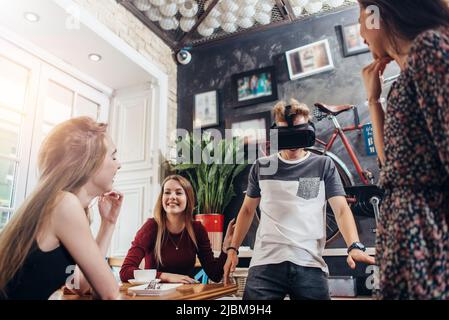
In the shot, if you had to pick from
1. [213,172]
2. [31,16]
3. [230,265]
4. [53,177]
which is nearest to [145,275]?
[230,265]

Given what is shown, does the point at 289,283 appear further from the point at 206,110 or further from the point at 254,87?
the point at 206,110

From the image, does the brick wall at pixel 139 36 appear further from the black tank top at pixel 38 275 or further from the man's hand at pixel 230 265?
the black tank top at pixel 38 275

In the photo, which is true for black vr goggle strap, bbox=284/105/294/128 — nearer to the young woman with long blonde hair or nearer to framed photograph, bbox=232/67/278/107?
the young woman with long blonde hair

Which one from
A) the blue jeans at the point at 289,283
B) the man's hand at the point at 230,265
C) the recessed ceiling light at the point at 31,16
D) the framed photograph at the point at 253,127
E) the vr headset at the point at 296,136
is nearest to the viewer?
the blue jeans at the point at 289,283

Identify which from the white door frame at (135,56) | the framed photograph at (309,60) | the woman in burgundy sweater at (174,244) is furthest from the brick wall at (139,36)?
the woman in burgundy sweater at (174,244)

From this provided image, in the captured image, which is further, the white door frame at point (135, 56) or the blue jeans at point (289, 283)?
the white door frame at point (135, 56)

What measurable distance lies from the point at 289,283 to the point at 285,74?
2207 mm

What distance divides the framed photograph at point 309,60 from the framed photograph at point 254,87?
19 centimetres

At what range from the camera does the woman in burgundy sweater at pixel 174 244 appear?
1.94m

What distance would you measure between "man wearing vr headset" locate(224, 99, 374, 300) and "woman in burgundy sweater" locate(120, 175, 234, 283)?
0.88 ft

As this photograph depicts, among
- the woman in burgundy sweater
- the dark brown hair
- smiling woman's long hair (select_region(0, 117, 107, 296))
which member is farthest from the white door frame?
the dark brown hair

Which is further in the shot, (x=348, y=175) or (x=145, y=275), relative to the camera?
(x=348, y=175)

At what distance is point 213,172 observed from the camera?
3115mm
